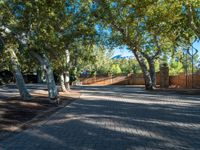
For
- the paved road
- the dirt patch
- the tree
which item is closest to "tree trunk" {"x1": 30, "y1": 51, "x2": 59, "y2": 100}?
the dirt patch

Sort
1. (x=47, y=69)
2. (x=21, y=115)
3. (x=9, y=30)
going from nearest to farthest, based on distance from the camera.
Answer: (x=21, y=115), (x=9, y=30), (x=47, y=69)

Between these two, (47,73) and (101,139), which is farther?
(47,73)

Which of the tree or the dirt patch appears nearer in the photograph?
the dirt patch

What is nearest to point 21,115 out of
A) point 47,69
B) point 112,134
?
point 47,69

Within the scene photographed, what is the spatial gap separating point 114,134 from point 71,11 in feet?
51.7

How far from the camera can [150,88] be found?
34219 millimetres

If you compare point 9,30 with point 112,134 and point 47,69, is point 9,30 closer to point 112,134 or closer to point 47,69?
point 47,69

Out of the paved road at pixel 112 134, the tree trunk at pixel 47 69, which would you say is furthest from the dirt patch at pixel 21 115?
the tree trunk at pixel 47 69

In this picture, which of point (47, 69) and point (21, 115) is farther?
point (47, 69)

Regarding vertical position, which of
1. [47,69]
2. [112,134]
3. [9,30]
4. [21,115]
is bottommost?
[112,134]

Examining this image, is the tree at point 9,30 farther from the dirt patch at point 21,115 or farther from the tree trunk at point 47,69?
the dirt patch at point 21,115

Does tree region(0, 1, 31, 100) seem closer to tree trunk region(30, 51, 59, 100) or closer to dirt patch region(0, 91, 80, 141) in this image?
tree trunk region(30, 51, 59, 100)

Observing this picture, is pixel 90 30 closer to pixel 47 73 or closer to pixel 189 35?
pixel 47 73

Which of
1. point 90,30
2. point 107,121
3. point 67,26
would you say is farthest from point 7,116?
point 67,26
